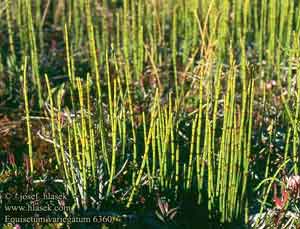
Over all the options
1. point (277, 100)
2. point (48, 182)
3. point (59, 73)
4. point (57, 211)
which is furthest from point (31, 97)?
point (277, 100)

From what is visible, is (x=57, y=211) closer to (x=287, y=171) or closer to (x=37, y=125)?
(x=37, y=125)

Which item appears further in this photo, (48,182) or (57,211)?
(48,182)

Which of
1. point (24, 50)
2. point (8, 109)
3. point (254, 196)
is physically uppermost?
point (24, 50)

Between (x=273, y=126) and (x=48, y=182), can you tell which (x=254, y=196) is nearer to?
(x=273, y=126)

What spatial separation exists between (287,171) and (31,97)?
1347 millimetres

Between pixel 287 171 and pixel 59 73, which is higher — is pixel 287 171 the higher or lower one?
the lower one

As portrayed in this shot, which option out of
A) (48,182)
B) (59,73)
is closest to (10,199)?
(48,182)

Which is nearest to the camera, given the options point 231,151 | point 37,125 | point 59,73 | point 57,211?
point 231,151

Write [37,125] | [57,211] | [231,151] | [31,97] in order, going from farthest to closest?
[31,97] → [37,125] → [57,211] → [231,151]

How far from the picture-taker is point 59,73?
3.20m

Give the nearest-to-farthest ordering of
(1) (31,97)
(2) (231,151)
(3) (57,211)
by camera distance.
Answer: (2) (231,151) < (3) (57,211) < (1) (31,97)

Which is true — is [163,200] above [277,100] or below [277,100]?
below

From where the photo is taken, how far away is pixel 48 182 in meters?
2.21

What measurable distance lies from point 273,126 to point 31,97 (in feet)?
4.23
